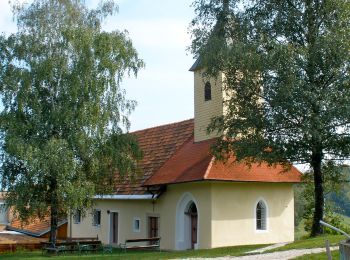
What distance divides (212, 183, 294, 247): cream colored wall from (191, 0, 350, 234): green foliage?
344 cm

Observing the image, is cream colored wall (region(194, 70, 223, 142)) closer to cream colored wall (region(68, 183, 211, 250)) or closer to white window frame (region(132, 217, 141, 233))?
cream colored wall (region(68, 183, 211, 250))

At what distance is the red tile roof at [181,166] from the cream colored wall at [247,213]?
0.61m

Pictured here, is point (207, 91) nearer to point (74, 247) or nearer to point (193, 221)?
point (193, 221)

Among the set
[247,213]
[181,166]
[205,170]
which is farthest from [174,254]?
[181,166]

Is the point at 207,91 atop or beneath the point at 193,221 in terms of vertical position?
atop

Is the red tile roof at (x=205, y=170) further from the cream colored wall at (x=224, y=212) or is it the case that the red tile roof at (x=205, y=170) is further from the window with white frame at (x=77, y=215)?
the window with white frame at (x=77, y=215)

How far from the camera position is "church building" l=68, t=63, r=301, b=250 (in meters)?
26.5

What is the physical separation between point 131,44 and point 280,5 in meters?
8.31

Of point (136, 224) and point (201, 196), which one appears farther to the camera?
point (136, 224)

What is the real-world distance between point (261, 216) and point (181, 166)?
447 cm

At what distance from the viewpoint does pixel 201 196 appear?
26.9 meters

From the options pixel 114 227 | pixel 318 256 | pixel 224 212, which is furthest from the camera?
pixel 114 227

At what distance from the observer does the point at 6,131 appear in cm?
2567

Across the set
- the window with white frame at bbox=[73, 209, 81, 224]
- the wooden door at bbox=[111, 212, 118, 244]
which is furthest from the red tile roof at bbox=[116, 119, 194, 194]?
the window with white frame at bbox=[73, 209, 81, 224]
